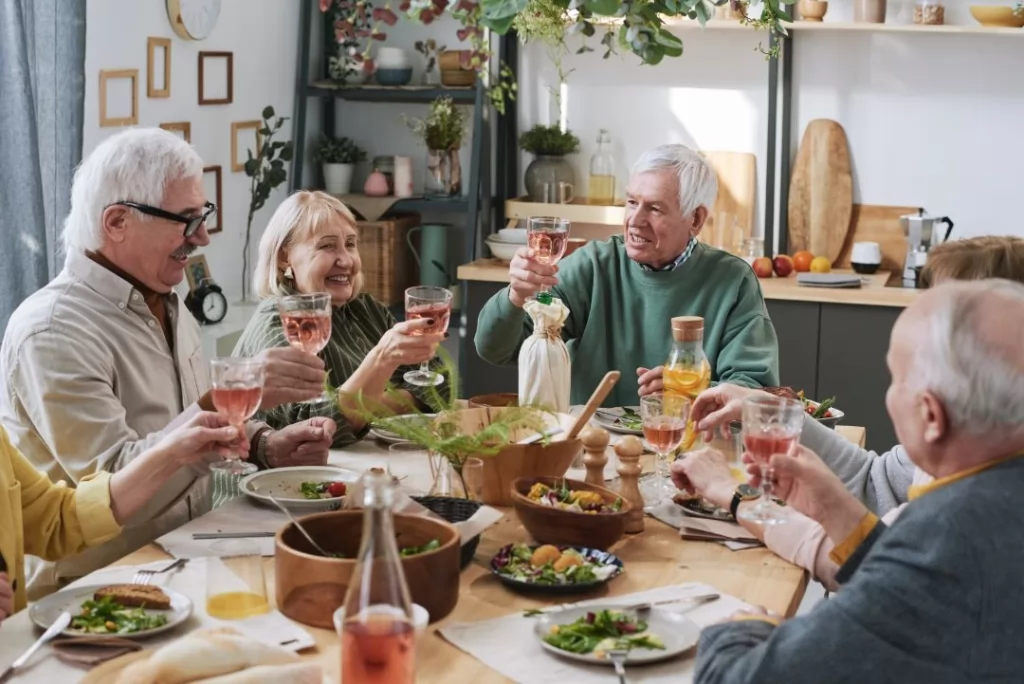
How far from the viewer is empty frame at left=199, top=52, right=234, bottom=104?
4.81m

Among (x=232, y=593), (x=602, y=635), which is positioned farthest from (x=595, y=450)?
(x=232, y=593)

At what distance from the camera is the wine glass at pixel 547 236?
2803 millimetres

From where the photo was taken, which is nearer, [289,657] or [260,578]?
[289,657]

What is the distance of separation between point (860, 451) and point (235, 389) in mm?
1108

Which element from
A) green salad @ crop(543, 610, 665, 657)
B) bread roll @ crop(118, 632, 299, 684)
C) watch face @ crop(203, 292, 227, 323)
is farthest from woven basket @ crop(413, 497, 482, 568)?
watch face @ crop(203, 292, 227, 323)

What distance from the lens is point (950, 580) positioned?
1438mm

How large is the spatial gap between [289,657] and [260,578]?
33 centimetres

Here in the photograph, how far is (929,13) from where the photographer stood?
4.93m

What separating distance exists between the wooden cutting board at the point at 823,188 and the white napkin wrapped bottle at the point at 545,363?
2840 mm

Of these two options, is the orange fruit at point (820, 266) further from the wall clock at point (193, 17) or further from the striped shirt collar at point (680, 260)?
the wall clock at point (193, 17)

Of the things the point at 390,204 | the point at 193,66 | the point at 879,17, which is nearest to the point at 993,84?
the point at 879,17

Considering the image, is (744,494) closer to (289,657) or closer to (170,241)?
(289,657)

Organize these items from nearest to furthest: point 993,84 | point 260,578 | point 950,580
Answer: point 950,580, point 260,578, point 993,84

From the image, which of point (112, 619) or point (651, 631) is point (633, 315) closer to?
point (651, 631)
